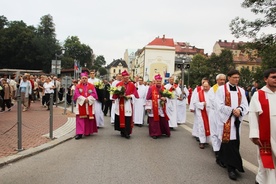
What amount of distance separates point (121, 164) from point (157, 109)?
146 inches

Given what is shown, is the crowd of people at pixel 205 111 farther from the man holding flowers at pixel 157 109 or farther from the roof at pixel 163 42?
the roof at pixel 163 42

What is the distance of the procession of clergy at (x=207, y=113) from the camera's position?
14.5ft

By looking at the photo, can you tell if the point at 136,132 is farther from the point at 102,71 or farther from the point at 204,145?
the point at 102,71

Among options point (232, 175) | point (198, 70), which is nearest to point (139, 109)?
point (232, 175)

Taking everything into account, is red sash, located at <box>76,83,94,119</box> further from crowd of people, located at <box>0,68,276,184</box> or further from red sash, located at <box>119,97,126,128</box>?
red sash, located at <box>119,97,126,128</box>

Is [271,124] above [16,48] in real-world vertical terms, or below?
below

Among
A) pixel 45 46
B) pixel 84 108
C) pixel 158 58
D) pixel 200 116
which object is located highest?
Result: pixel 45 46

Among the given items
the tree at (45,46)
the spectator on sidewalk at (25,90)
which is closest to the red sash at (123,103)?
the spectator on sidewalk at (25,90)

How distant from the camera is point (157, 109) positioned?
32.6 feet

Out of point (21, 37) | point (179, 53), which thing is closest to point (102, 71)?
point (179, 53)

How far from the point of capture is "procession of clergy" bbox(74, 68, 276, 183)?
4.42m

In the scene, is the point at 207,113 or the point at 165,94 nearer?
the point at 207,113

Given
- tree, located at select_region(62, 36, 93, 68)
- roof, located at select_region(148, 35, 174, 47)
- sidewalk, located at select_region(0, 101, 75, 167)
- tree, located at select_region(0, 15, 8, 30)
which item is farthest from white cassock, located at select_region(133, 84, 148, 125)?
tree, located at select_region(62, 36, 93, 68)

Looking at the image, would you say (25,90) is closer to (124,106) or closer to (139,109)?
(139,109)
